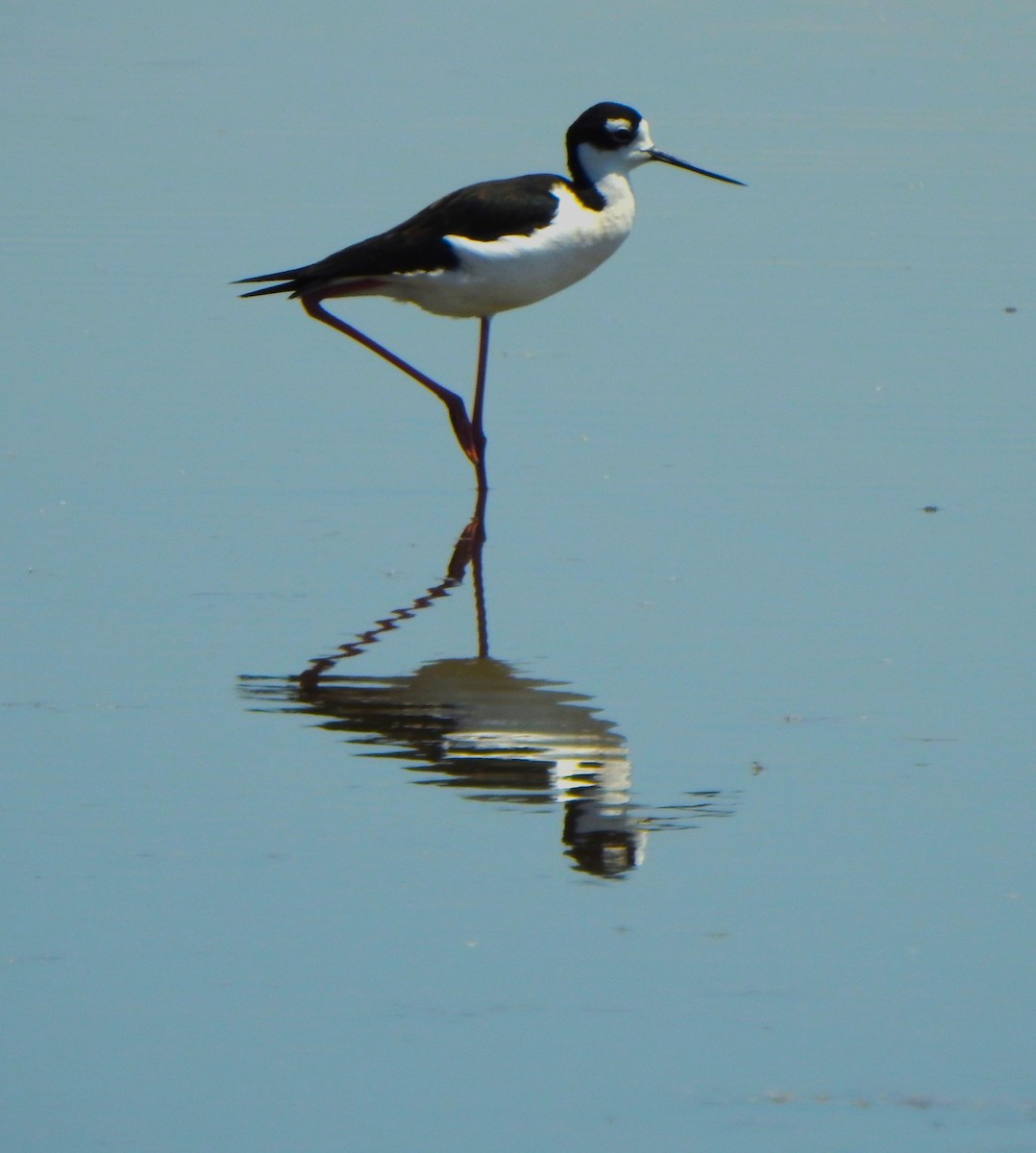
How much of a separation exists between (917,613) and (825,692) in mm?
667

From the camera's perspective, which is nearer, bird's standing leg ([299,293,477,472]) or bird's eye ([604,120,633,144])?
bird's standing leg ([299,293,477,472])

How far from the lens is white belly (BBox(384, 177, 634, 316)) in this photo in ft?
24.3

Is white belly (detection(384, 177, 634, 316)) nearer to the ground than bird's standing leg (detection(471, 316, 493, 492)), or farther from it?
farther from it

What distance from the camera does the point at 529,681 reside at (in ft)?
17.9

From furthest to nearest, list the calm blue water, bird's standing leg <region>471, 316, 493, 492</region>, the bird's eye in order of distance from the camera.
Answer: the bird's eye < bird's standing leg <region>471, 316, 493, 492</region> < the calm blue water

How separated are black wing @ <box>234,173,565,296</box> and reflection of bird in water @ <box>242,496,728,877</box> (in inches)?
74.4

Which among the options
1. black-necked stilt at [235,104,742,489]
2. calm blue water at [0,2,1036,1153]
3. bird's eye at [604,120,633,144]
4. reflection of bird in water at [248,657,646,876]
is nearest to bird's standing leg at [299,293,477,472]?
black-necked stilt at [235,104,742,489]

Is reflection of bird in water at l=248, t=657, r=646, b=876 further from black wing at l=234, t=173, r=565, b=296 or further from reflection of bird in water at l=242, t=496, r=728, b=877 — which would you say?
black wing at l=234, t=173, r=565, b=296

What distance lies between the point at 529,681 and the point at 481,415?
84.5 inches

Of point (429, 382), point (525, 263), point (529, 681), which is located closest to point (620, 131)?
point (525, 263)

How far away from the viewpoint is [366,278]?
755 centimetres

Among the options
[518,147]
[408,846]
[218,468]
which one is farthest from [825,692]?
[518,147]

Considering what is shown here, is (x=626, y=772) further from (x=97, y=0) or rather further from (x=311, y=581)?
(x=97, y=0)

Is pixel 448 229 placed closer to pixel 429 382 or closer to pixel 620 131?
pixel 429 382
